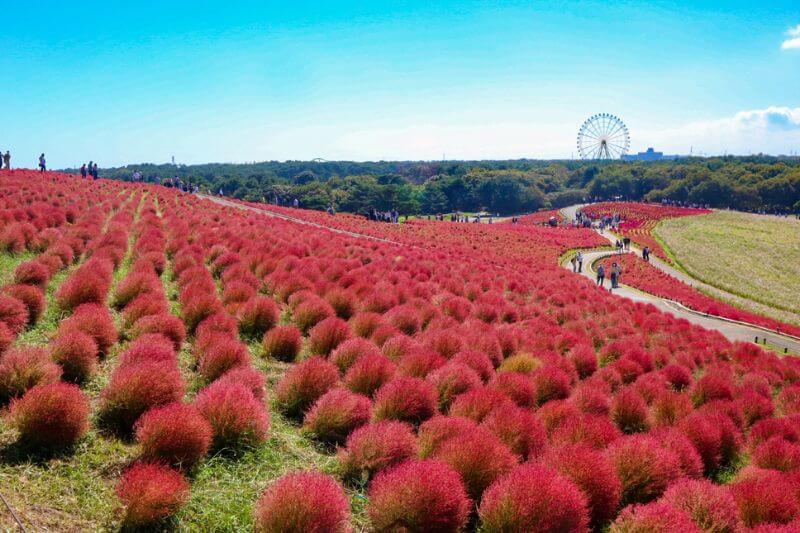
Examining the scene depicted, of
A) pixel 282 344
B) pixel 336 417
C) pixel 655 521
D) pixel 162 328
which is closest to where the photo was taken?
pixel 655 521

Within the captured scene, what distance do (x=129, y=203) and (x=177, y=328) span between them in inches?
812

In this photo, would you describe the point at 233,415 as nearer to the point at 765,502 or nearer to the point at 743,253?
the point at 765,502

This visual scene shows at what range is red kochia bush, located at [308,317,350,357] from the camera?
27.0ft

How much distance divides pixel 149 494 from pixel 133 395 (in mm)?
1610

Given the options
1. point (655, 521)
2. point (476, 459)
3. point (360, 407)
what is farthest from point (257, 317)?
point (655, 521)

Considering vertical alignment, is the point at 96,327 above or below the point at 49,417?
above

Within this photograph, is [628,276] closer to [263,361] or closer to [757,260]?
[757,260]

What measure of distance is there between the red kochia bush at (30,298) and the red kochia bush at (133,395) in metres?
3.12

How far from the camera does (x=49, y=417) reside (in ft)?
14.9

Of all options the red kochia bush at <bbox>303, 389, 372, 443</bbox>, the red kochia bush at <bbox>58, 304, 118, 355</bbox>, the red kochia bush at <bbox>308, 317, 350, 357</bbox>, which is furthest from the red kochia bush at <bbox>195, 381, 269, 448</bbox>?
the red kochia bush at <bbox>308, 317, 350, 357</bbox>

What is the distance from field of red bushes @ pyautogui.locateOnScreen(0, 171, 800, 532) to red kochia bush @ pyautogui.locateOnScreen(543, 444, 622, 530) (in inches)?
0.8

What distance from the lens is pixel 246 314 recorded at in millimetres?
8836

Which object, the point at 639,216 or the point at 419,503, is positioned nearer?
the point at 419,503

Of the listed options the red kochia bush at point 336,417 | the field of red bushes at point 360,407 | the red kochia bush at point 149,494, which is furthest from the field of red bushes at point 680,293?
the red kochia bush at point 149,494
